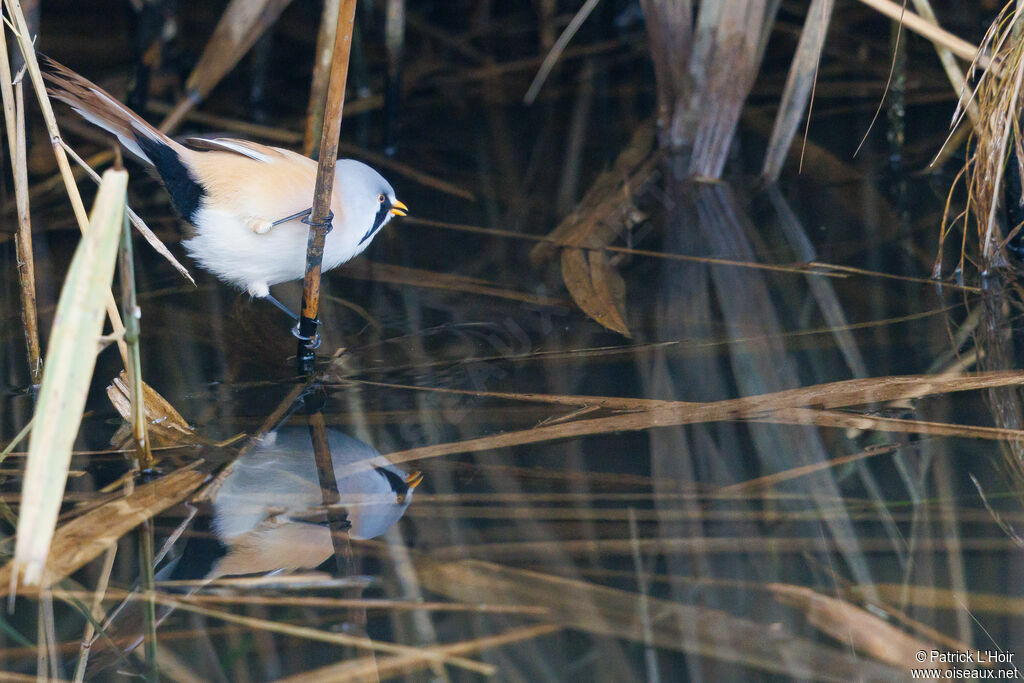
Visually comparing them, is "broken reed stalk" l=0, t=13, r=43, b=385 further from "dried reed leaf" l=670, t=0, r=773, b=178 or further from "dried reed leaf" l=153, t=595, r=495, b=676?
"dried reed leaf" l=670, t=0, r=773, b=178

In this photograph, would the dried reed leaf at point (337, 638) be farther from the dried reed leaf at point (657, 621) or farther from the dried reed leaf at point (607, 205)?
the dried reed leaf at point (607, 205)

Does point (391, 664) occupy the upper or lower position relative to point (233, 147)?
lower

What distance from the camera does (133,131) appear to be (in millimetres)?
1838

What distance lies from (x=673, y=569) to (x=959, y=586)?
1.37 feet

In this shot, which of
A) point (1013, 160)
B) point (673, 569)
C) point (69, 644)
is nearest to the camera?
point (69, 644)

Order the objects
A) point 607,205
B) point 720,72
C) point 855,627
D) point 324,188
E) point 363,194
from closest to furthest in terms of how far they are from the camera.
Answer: point 855,627, point 324,188, point 363,194, point 607,205, point 720,72

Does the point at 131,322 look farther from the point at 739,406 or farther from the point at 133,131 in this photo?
the point at 739,406

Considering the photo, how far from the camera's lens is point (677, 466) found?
5.59 feet

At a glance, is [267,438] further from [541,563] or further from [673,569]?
[673,569]

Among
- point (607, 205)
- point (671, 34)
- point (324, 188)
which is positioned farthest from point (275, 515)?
point (671, 34)

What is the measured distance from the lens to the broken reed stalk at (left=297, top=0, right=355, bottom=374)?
170 cm

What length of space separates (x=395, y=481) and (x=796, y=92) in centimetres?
210

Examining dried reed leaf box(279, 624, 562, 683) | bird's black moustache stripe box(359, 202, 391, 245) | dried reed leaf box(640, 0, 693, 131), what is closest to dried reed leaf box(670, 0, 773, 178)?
dried reed leaf box(640, 0, 693, 131)

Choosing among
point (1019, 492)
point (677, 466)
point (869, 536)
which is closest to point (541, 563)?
point (677, 466)
